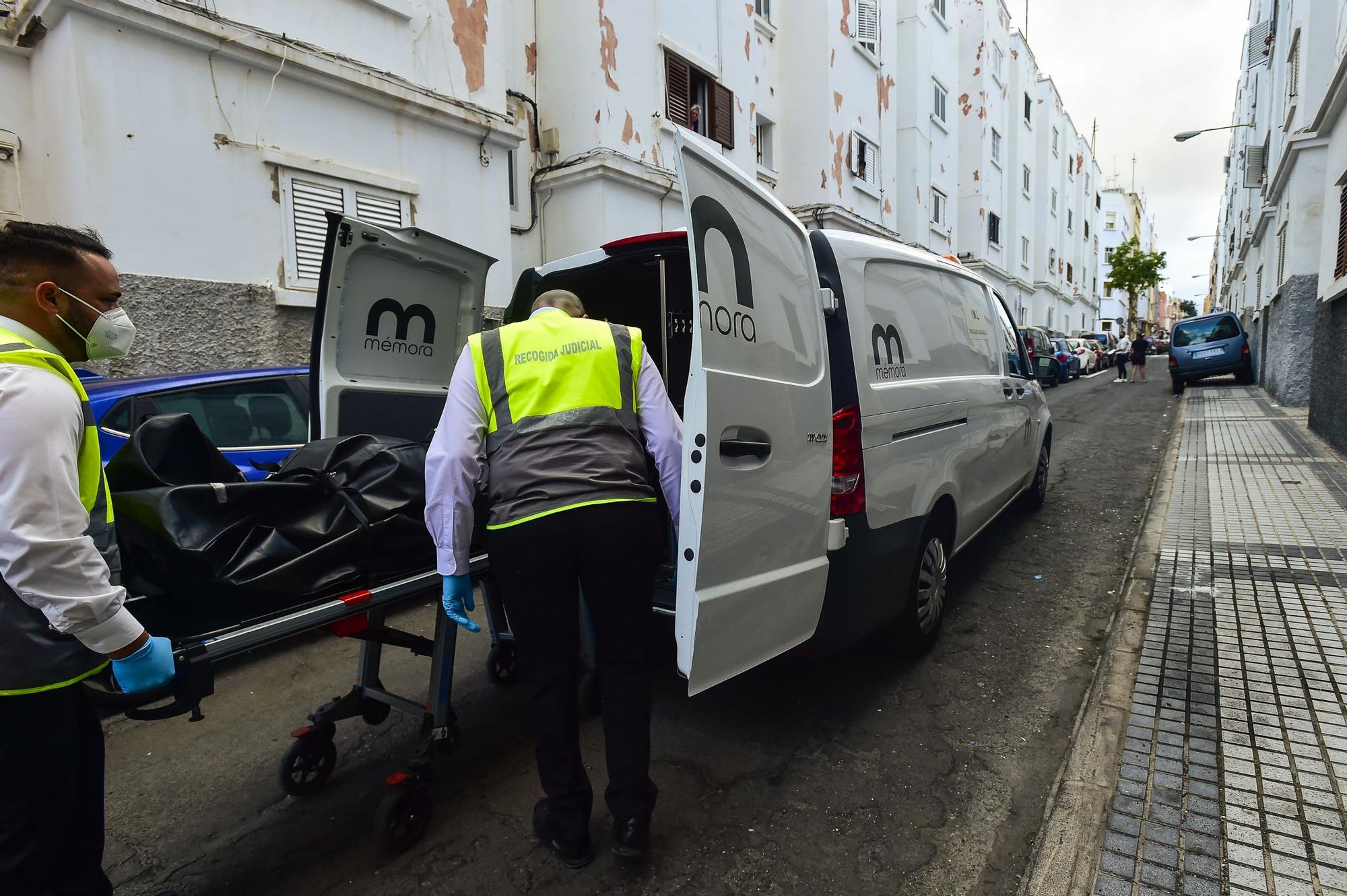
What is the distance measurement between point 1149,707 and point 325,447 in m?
3.55

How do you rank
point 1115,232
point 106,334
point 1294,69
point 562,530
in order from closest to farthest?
point 106,334, point 562,530, point 1294,69, point 1115,232

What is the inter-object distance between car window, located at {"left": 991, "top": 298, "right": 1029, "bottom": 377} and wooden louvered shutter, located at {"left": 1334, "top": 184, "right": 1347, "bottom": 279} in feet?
19.1

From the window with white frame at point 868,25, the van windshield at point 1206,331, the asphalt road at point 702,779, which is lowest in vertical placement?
the asphalt road at point 702,779

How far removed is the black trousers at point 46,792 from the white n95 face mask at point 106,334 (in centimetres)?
87

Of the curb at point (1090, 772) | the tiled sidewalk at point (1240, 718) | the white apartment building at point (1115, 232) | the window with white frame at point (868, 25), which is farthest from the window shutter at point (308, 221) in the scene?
the white apartment building at point (1115, 232)

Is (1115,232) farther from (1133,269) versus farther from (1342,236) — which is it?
(1342,236)

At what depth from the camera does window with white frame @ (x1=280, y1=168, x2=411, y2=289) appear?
7656 mm

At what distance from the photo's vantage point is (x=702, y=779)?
295 centimetres

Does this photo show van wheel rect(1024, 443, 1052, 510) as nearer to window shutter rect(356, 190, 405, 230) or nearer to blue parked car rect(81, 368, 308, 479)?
blue parked car rect(81, 368, 308, 479)

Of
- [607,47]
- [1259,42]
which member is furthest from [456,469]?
[1259,42]

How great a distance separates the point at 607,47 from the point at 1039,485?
842 centimetres

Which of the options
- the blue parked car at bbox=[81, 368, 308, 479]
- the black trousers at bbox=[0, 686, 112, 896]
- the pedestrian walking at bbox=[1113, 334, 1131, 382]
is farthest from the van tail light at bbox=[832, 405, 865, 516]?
the pedestrian walking at bbox=[1113, 334, 1131, 382]

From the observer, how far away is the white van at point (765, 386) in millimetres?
2422

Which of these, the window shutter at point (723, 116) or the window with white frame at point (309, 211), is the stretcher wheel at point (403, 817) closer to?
the window with white frame at point (309, 211)
